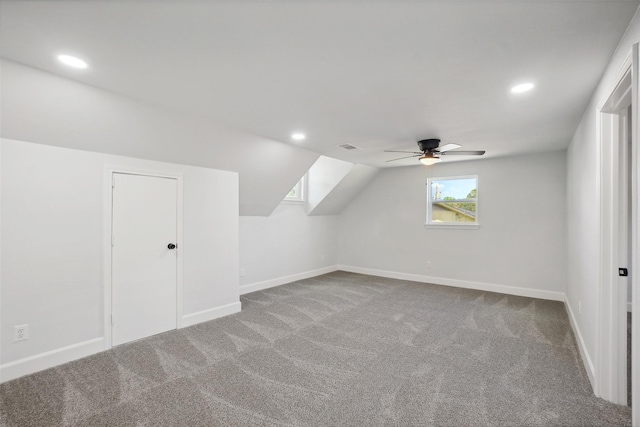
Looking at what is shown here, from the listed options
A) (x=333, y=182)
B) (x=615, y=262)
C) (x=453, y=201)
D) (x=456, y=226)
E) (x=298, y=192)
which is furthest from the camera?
(x=298, y=192)

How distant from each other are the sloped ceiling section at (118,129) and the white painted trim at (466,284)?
3501 mm

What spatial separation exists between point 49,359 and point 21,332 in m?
0.35

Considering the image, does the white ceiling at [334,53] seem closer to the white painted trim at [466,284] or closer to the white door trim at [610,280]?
the white door trim at [610,280]

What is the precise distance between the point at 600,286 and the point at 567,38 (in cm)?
180

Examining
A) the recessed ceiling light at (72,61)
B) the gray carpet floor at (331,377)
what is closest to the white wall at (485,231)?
the gray carpet floor at (331,377)

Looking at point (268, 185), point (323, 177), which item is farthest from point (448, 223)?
point (268, 185)

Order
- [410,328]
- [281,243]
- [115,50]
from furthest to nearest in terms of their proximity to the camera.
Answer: [281,243] → [410,328] → [115,50]

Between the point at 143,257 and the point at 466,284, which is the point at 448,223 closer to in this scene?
the point at 466,284

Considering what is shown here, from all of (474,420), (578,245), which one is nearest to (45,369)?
(474,420)

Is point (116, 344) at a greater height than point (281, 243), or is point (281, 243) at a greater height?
point (281, 243)

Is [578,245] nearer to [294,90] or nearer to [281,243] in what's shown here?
[294,90]

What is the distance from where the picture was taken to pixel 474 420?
207cm

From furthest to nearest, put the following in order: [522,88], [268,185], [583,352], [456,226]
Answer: [456,226]
[268,185]
[583,352]
[522,88]

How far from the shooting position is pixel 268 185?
5.01 meters
